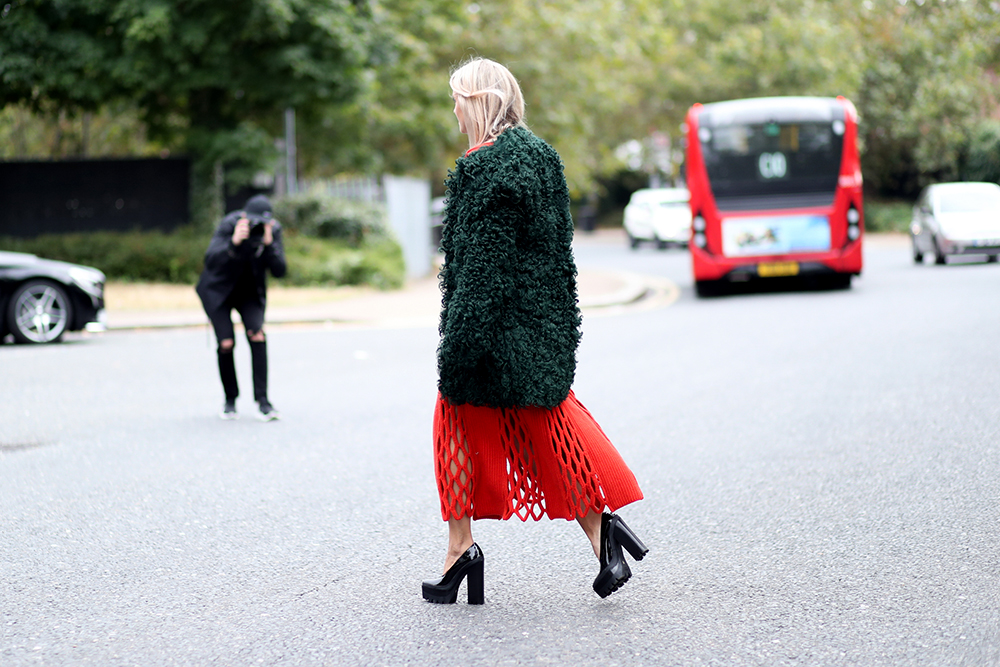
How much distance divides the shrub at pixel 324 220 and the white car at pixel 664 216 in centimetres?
1484

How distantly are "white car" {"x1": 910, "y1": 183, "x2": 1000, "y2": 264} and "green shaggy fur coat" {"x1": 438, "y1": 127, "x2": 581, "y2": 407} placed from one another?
19.8 m

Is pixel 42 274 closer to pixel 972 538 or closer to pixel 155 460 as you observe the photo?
pixel 155 460

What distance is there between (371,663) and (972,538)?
262 centimetres

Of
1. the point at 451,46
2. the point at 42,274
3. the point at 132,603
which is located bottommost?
the point at 132,603

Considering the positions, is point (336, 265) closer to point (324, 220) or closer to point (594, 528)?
point (324, 220)

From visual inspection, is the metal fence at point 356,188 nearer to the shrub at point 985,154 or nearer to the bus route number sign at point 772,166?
the bus route number sign at point 772,166

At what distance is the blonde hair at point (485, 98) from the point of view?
394 centimetres

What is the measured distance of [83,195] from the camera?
22.1m

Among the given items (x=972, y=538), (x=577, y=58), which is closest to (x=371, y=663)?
(x=972, y=538)

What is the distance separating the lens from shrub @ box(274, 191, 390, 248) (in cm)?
2211

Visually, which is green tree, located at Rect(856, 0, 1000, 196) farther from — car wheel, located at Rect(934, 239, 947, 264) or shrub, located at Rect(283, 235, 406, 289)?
shrub, located at Rect(283, 235, 406, 289)

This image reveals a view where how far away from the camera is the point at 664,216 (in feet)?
117

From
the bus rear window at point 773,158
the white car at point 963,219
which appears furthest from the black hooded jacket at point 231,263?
the white car at point 963,219

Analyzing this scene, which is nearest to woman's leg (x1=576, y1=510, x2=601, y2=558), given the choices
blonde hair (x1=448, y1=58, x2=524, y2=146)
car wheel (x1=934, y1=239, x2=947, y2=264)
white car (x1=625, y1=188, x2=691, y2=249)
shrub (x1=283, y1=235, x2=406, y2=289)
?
blonde hair (x1=448, y1=58, x2=524, y2=146)
